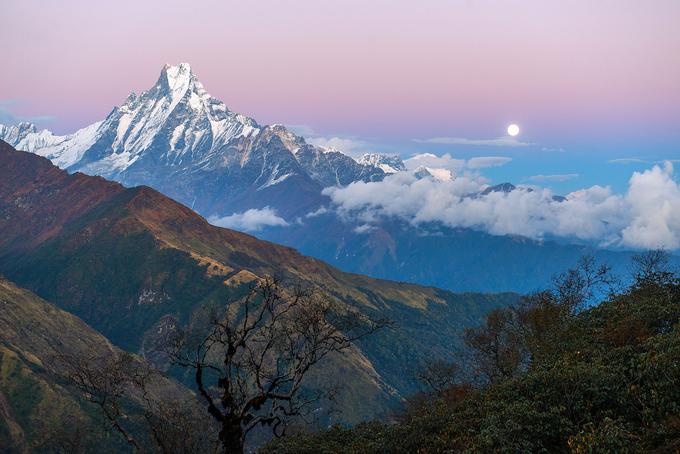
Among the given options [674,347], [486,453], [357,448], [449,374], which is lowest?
[449,374]

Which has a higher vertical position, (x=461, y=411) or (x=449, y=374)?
(x=461, y=411)

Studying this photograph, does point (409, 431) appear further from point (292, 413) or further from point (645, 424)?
point (645, 424)

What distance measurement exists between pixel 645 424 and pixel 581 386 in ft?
22.9

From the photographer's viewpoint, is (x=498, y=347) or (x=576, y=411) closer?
(x=576, y=411)

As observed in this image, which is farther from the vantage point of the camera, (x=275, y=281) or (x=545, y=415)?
(x=275, y=281)

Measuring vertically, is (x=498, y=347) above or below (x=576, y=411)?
below

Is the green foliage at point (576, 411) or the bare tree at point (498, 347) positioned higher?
the green foliage at point (576, 411)

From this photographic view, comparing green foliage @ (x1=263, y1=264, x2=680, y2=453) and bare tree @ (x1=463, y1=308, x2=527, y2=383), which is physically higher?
green foliage @ (x1=263, y1=264, x2=680, y2=453)

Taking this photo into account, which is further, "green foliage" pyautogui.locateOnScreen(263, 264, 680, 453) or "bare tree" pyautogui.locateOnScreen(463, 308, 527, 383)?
"bare tree" pyautogui.locateOnScreen(463, 308, 527, 383)

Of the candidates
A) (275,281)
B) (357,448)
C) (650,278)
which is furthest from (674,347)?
(650,278)

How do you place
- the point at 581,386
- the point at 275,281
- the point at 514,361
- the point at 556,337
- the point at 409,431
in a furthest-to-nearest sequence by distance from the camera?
the point at 514,361
the point at 556,337
the point at 275,281
the point at 409,431
the point at 581,386

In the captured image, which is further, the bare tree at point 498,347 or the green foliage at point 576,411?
the bare tree at point 498,347

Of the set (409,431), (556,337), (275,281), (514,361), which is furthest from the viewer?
(514,361)

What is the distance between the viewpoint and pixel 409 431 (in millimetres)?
48688
